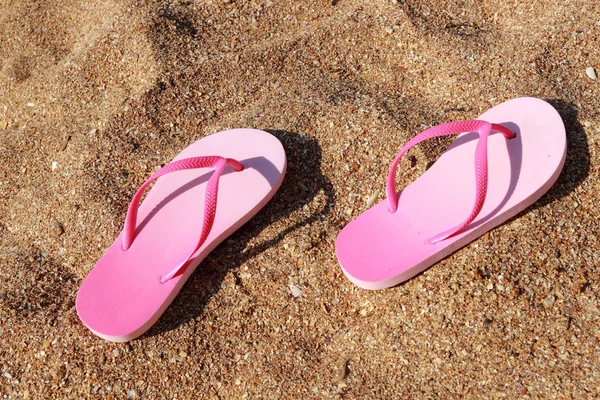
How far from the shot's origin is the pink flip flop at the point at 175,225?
1.27 m

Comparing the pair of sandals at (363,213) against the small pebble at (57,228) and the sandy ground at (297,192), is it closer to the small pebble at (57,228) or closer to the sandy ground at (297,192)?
the sandy ground at (297,192)

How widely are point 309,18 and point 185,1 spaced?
1.41ft

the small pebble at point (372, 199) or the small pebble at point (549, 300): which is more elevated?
the small pebble at point (372, 199)

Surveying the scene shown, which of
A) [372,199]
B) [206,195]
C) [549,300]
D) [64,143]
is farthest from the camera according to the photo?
[64,143]

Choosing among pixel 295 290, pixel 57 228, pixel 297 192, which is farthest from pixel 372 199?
pixel 57 228

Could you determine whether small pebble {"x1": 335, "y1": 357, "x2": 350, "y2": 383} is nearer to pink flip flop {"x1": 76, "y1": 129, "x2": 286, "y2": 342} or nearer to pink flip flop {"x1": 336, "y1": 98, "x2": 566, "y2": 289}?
pink flip flop {"x1": 336, "y1": 98, "x2": 566, "y2": 289}

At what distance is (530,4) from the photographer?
1.74 meters

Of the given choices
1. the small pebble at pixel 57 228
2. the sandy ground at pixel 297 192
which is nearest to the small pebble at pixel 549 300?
the sandy ground at pixel 297 192

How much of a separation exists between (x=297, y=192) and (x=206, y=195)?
0.25 meters

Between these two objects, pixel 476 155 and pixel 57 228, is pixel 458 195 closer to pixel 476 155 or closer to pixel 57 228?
pixel 476 155

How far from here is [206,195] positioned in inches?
50.9

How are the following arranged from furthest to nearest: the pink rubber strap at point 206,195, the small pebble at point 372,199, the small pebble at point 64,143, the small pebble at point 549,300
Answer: the small pebble at point 64,143
the small pebble at point 372,199
the pink rubber strap at point 206,195
the small pebble at point 549,300

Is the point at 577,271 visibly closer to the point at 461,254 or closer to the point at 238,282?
the point at 461,254

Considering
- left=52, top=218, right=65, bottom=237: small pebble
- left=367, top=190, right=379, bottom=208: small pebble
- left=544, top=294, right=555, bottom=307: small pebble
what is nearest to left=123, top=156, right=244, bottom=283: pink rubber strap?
left=52, top=218, right=65, bottom=237: small pebble
